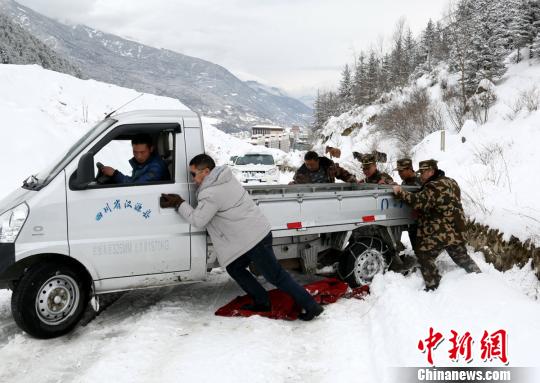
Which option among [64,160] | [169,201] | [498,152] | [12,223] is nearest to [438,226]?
[169,201]

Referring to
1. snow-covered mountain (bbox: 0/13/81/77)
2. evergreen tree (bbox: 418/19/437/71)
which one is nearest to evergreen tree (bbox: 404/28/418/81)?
evergreen tree (bbox: 418/19/437/71)

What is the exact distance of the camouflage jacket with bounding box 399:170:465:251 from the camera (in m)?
5.45

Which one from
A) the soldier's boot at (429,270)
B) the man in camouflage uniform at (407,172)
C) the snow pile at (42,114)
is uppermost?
the snow pile at (42,114)

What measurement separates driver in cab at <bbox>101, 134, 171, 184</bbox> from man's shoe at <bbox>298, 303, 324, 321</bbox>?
7.12ft

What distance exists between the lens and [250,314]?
4973 mm

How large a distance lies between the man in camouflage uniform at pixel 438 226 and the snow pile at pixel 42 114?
4.31 m

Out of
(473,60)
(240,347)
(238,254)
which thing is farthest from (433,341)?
(473,60)

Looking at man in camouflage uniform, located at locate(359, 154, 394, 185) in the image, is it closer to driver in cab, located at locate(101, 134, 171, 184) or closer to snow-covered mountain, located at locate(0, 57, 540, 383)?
snow-covered mountain, located at locate(0, 57, 540, 383)

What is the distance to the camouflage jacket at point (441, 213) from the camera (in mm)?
5449

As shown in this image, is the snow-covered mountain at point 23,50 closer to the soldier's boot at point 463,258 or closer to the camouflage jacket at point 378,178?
the camouflage jacket at point 378,178

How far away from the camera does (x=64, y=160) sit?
4551mm

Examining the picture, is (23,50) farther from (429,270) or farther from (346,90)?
(429,270)

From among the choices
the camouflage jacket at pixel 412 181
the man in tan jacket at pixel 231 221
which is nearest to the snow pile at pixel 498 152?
the camouflage jacket at pixel 412 181

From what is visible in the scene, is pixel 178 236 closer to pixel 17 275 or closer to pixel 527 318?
pixel 17 275
